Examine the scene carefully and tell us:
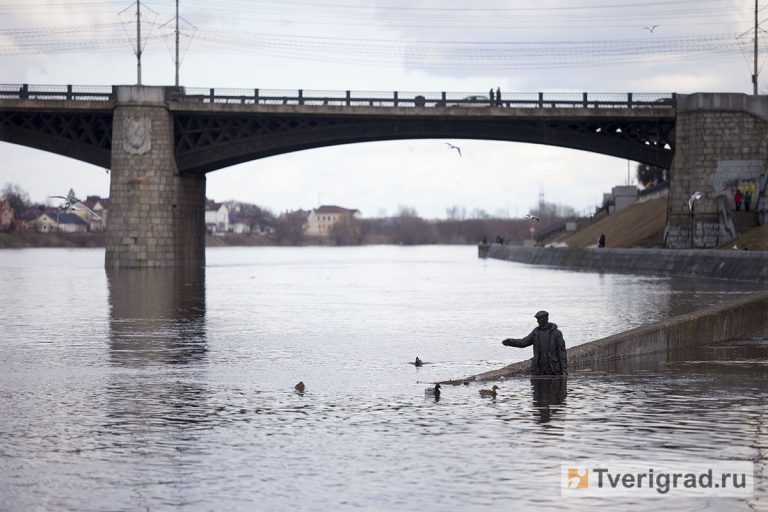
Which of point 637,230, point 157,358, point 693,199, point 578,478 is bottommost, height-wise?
point 578,478

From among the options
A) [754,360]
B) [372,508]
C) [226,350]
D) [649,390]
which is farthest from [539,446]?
[226,350]

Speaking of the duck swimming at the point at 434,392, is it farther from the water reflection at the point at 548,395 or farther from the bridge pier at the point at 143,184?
the bridge pier at the point at 143,184

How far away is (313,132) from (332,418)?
63237mm

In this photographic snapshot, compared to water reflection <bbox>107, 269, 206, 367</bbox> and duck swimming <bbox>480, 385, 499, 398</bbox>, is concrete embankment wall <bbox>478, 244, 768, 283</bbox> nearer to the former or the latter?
water reflection <bbox>107, 269, 206, 367</bbox>

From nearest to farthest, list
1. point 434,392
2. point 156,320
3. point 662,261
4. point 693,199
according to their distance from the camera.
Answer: point 434,392 → point 156,320 → point 662,261 → point 693,199

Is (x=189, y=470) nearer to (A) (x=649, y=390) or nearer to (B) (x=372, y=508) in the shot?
(B) (x=372, y=508)

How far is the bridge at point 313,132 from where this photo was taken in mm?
78625

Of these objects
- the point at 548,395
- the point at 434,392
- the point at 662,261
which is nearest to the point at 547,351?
the point at 548,395

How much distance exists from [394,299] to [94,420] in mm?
35370

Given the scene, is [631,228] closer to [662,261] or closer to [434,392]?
[662,261]

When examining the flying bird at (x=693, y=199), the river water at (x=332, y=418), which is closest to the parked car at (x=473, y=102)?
the flying bird at (x=693, y=199)

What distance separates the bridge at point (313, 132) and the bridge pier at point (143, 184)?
68 millimetres

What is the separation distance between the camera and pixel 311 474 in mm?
14359

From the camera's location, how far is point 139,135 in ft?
268
